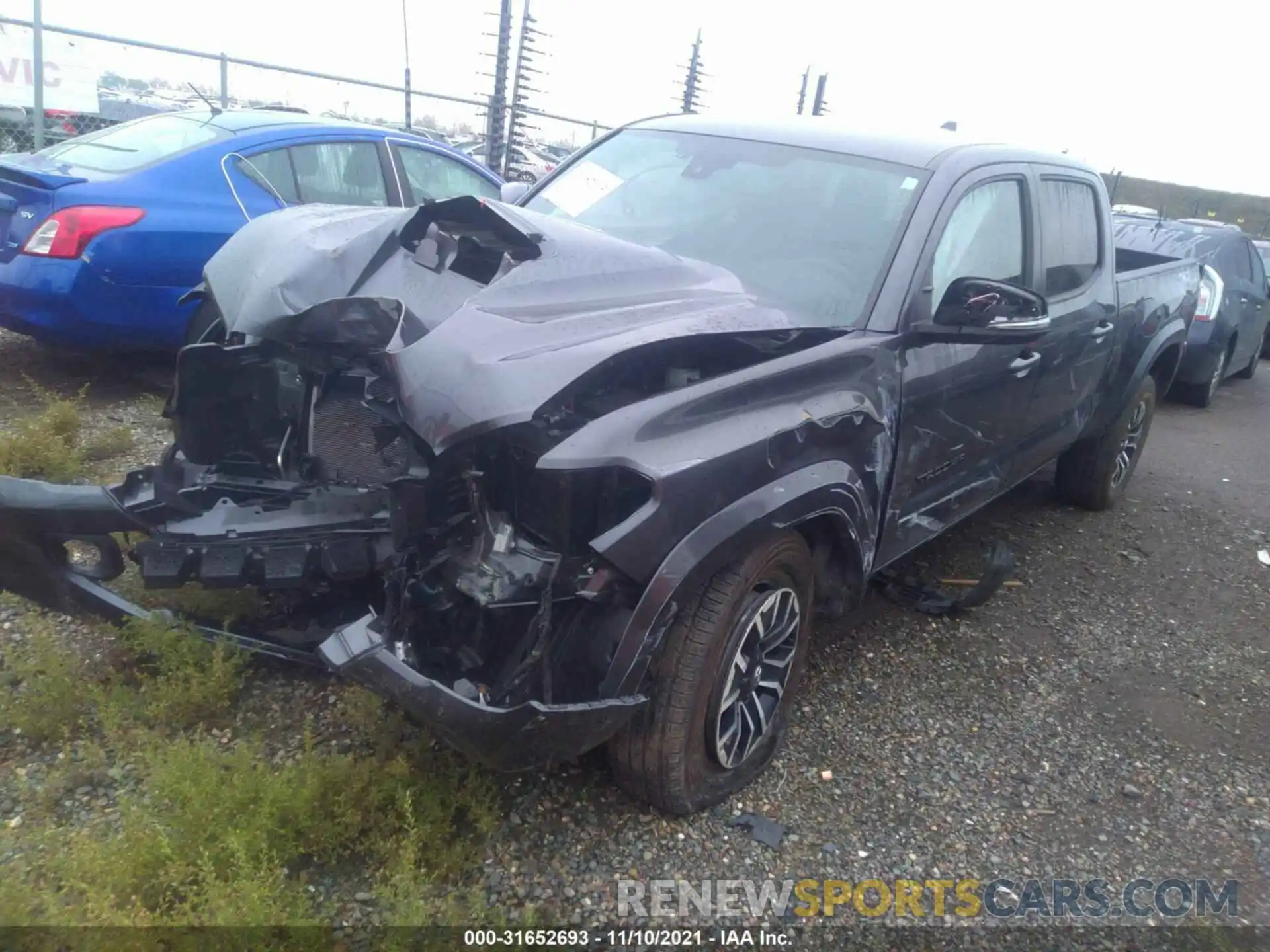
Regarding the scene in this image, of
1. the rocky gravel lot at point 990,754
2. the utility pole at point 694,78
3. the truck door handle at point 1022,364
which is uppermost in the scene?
the utility pole at point 694,78

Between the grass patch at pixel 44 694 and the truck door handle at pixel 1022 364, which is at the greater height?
the truck door handle at pixel 1022 364

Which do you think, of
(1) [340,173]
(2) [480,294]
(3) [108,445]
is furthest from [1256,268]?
(3) [108,445]

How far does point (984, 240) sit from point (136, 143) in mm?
4912

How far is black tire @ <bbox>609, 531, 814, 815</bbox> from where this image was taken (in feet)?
8.06

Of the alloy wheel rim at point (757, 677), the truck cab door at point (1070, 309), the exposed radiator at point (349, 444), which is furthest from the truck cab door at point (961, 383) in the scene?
the exposed radiator at point (349, 444)

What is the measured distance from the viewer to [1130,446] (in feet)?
18.9

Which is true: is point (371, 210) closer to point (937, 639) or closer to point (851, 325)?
point (851, 325)

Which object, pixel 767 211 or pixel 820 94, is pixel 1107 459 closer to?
pixel 767 211

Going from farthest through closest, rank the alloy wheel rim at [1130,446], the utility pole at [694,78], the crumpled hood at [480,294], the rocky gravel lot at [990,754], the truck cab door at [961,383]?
1. the utility pole at [694,78]
2. the alloy wheel rim at [1130,446]
3. the truck cab door at [961,383]
4. the rocky gravel lot at [990,754]
5. the crumpled hood at [480,294]

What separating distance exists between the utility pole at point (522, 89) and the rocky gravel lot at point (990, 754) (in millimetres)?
8749

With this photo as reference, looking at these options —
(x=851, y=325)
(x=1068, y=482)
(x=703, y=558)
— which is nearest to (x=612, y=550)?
(x=703, y=558)

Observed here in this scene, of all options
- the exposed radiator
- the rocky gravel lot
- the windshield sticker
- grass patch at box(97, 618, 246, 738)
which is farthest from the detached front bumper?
the windshield sticker

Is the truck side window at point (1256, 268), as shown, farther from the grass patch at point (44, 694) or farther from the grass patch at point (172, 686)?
the grass patch at point (44, 694)

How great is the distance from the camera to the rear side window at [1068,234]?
401cm
